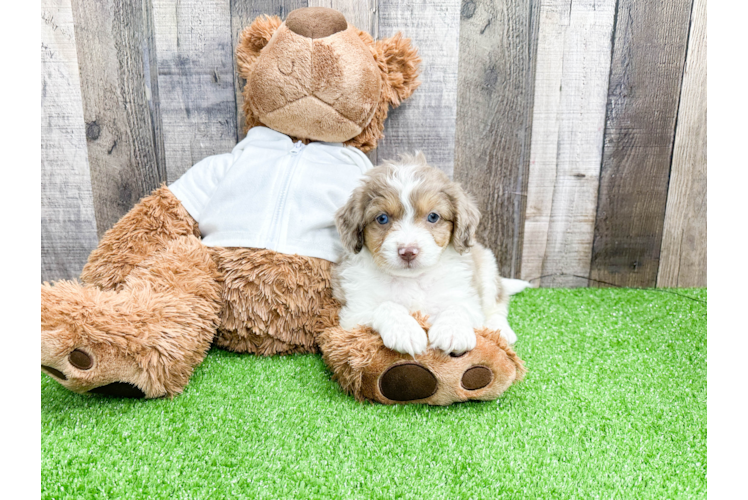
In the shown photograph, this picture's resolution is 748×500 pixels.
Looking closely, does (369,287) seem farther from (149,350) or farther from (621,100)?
(621,100)

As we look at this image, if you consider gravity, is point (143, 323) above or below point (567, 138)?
below

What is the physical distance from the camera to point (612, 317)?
8.26ft

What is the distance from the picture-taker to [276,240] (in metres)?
2.11

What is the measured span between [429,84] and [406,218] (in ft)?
3.57

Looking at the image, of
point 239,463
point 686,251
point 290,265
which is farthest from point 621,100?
point 239,463

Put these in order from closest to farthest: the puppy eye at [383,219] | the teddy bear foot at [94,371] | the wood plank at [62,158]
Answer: the teddy bear foot at [94,371] < the puppy eye at [383,219] < the wood plank at [62,158]

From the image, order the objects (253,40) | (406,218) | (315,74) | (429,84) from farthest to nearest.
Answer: (429,84) → (253,40) → (315,74) → (406,218)

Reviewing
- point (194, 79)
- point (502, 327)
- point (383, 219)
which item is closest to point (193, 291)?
point (383, 219)

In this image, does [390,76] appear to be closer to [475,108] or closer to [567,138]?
[475,108]

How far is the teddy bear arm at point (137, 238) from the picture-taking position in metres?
2.10

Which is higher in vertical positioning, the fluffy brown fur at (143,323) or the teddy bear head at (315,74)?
the teddy bear head at (315,74)

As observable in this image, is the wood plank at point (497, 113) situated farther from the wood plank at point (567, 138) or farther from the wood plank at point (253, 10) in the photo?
the wood plank at point (253, 10)

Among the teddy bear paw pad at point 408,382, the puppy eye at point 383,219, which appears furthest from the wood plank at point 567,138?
the teddy bear paw pad at point 408,382

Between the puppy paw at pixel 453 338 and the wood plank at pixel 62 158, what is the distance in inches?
80.8
